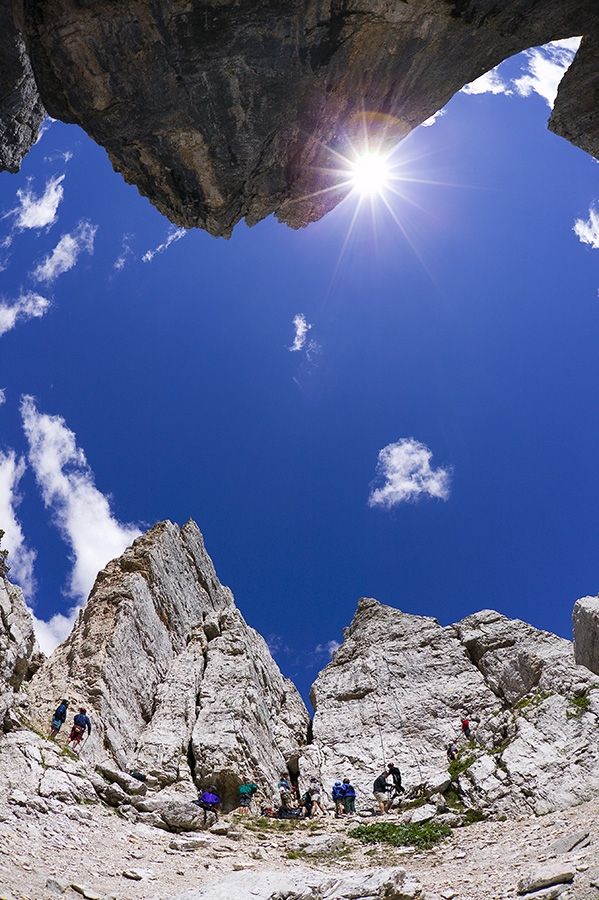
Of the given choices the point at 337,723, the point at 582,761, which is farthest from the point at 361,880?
the point at 337,723

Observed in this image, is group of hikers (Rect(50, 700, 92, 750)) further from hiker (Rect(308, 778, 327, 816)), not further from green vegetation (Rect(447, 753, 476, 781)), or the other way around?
green vegetation (Rect(447, 753, 476, 781))

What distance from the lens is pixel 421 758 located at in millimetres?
32500

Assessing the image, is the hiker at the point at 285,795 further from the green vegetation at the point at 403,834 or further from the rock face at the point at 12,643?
the rock face at the point at 12,643

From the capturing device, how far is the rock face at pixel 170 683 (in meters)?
25.9

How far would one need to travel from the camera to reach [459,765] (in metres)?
27.3

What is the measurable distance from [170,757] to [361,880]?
19334 mm

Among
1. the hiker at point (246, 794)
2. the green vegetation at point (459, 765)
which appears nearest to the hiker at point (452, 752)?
the green vegetation at point (459, 765)

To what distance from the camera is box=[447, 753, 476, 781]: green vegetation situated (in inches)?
1030

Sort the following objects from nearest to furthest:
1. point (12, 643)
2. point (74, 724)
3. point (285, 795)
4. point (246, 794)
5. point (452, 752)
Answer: point (12, 643) → point (74, 724) → point (246, 794) → point (285, 795) → point (452, 752)

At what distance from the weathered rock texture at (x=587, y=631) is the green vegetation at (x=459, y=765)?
8.64m

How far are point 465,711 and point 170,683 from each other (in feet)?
72.6

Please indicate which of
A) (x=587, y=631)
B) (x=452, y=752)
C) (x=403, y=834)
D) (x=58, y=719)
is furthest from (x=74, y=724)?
(x=587, y=631)

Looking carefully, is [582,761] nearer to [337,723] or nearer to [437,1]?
[337,723]

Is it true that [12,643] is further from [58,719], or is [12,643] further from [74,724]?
[74,724]
